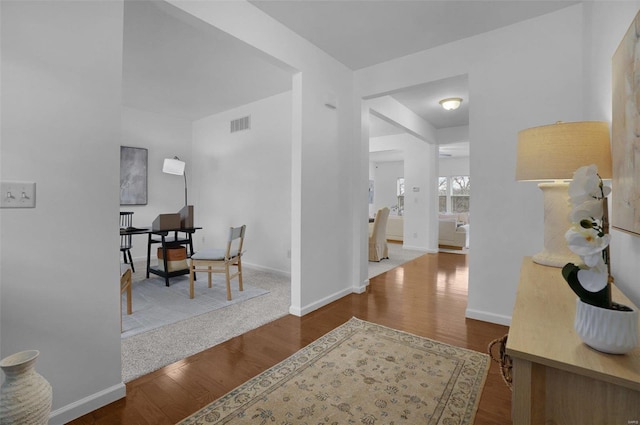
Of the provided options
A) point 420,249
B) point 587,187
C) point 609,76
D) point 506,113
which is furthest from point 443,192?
point 587,187

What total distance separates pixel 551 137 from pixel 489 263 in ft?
5.30

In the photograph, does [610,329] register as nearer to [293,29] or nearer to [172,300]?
[293,29]

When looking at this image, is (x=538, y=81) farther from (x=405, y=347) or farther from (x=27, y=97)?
(x=27, y=97)

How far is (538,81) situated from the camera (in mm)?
2652

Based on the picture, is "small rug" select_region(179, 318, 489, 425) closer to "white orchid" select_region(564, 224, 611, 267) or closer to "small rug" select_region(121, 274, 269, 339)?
"white orchid" select_region(564, 224, 611, 267)

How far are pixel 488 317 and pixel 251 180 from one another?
3882 mm

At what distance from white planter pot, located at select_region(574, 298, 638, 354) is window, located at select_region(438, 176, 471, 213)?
11.7 metres

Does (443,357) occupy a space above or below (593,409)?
below

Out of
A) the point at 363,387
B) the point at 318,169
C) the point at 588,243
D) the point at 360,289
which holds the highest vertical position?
the point at 318,169

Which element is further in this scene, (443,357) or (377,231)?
(377,231)

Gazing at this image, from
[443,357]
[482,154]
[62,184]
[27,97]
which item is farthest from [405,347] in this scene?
[27,97]

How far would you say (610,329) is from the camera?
0.77 m

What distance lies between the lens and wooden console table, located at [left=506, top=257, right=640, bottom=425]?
717mm

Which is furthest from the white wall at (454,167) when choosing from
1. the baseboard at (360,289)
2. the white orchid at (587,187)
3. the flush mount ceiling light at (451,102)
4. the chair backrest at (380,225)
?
the white orchid at (587,187)
